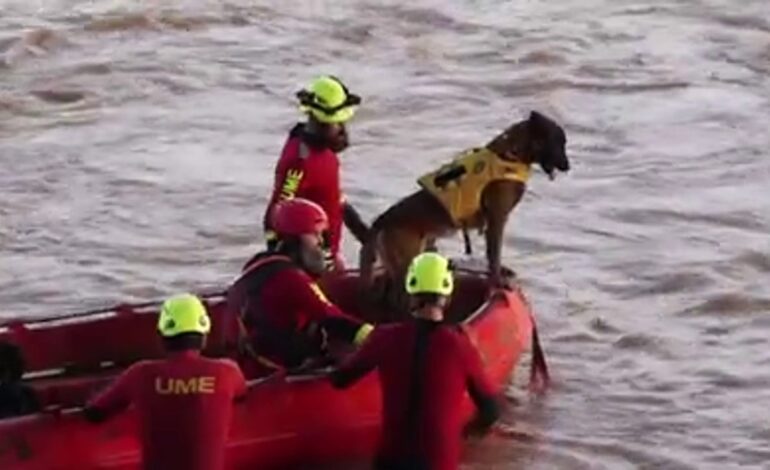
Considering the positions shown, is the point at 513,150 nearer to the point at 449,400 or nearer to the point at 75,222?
the point at 449,400

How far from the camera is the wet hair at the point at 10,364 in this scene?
1102 centimetres

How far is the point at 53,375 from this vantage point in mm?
12648

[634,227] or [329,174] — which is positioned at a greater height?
[329,174]

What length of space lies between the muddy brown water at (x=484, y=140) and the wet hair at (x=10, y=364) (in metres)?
3.10

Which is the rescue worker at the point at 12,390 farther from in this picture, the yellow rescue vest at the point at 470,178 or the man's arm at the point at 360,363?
the yellow rescue vest at the point at 470,178

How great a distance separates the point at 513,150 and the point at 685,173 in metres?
6.88

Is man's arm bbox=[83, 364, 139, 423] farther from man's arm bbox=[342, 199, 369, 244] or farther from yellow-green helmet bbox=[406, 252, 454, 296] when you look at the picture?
man's arm bbox=[342, 199, 369, 244]

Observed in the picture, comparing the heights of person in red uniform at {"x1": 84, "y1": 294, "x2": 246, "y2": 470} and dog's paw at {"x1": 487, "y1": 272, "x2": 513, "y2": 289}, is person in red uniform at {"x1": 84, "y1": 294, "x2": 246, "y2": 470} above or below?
above

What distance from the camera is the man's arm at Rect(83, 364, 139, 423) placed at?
1027 cm

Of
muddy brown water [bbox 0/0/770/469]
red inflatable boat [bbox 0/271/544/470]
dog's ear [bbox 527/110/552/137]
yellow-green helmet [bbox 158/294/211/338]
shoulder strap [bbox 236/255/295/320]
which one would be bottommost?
muddy brown water [bbox 0/0/770/469]

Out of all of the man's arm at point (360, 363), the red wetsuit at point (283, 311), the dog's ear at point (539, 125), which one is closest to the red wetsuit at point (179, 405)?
the man's arm at point (360, 363)

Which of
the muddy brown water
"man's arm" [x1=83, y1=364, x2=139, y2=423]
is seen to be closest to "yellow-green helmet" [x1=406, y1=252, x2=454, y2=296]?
"man's arm" [x1=83, y1=364, x2=139, y2=423]

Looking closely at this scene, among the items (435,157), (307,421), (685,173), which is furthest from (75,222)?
(307,421)

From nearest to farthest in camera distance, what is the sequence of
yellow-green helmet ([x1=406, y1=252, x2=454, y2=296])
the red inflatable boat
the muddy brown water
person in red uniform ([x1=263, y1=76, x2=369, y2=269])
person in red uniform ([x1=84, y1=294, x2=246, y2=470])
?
person in red uniform ([x1=84, y1=294, x2=246, y2=470]), yellow-green helmet ([x1=406, y1=252, x2=454, y2=296]), the red inflatable boat, person in red uniform ([x1=263, y1=76, x2=369, y2=269]), the muddy brown water
